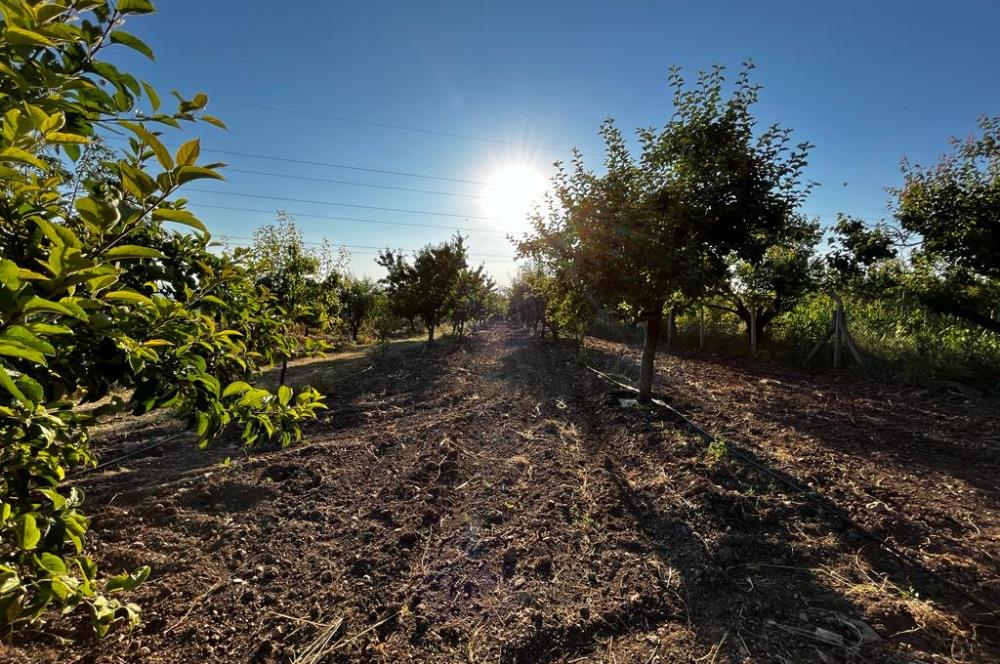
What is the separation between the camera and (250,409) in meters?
1.48

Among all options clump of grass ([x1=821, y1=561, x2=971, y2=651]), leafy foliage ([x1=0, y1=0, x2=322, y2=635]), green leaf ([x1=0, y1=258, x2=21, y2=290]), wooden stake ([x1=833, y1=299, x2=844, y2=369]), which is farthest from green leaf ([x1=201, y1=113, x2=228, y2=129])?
wooden stake ([x1=833, y1=299, x2=844, y2=369])

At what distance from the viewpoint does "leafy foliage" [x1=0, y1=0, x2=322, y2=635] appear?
663mm

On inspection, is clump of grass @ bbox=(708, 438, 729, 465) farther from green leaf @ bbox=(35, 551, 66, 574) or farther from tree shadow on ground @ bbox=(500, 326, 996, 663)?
green leaf @ bbox=(35, 551, 66, 574)

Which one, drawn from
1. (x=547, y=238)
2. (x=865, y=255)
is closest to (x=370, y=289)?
(x=547, y=238)

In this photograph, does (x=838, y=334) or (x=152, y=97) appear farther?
(x=838, y=334)

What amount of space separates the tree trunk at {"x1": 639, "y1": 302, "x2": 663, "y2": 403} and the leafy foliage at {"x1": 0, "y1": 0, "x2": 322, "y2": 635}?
5.64 m

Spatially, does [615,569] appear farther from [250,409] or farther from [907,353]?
[907,353]

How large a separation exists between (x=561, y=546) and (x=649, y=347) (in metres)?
4.10

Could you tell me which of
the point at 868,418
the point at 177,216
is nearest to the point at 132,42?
the point at 177,216

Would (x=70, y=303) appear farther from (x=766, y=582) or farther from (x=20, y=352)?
(x=766, y=582)

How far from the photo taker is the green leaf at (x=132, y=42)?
3.25ft

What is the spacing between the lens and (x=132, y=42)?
1002 mm

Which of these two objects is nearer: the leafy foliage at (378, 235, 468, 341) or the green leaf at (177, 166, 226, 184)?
the green leaf at (177, 166, 226, 184)

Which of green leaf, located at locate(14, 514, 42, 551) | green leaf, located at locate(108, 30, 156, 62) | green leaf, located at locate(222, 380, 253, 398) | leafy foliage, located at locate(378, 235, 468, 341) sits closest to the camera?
green leaf, located at locate(14, 514, 42, 551)
